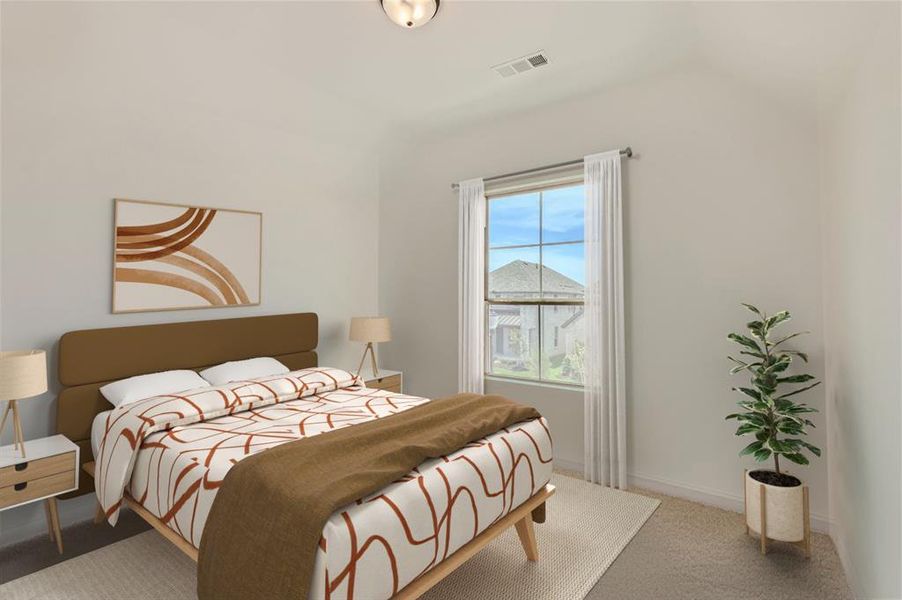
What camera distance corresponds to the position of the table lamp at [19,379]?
7.18ft

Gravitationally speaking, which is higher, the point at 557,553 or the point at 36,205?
the point at 36,205

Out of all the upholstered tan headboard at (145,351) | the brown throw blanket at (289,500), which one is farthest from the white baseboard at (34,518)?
the brown throw blanket at (289,500)

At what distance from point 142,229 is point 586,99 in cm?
320

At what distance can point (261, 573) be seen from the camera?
4.92ft

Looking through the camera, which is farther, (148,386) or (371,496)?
(148,386)

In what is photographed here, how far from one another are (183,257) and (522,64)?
2.64 meters

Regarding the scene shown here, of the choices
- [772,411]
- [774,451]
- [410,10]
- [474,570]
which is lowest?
[474,570]

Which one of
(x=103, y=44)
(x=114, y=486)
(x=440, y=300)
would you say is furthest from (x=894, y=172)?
(x=103, y=44)

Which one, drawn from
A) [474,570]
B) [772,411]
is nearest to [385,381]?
[474,570]

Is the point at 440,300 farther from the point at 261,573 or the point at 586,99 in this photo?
the point at 261,573

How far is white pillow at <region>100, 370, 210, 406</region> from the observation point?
2.71 meters

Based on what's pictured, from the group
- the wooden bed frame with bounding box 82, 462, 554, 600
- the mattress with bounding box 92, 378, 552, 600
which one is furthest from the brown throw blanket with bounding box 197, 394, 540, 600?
the wooden bed frame with bounding box 82, 462, 554, 600

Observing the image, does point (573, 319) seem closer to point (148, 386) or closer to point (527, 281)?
point (527, 281)

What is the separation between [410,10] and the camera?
2.32 m
